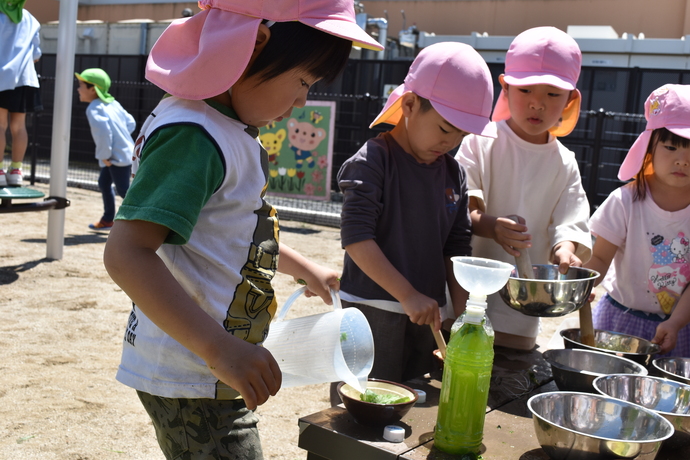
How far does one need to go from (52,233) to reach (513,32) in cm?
1132

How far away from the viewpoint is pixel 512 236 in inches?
84.0

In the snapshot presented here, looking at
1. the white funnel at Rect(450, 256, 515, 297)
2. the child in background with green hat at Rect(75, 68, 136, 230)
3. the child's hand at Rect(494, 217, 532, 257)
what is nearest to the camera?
the white funnel at Rect(450, 256, 515, 297)

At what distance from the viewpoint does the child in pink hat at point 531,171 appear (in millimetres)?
2334

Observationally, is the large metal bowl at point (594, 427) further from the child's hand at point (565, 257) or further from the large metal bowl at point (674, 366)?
the child's hand at point (565, 257)

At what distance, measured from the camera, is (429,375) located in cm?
192

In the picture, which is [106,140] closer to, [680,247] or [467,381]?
[680,247]

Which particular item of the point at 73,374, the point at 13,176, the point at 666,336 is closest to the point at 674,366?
the point at 666,336

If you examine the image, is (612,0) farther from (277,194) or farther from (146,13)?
(146,13)

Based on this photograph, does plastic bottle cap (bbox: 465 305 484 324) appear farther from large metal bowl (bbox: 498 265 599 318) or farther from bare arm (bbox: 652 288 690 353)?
bare arm (bbox: 652 288 690 353)

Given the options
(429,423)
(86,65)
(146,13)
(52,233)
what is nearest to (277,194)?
(52,233)

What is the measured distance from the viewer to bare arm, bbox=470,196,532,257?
6.97 ft

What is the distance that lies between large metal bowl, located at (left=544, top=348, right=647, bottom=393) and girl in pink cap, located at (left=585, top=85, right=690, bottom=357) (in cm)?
68

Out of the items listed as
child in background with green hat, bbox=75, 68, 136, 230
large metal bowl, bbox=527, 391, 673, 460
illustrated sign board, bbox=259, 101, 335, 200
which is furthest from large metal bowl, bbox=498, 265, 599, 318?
illustrated sign board, bbox=259, 101, 335, 200

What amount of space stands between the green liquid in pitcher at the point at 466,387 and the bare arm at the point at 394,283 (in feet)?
1.32
